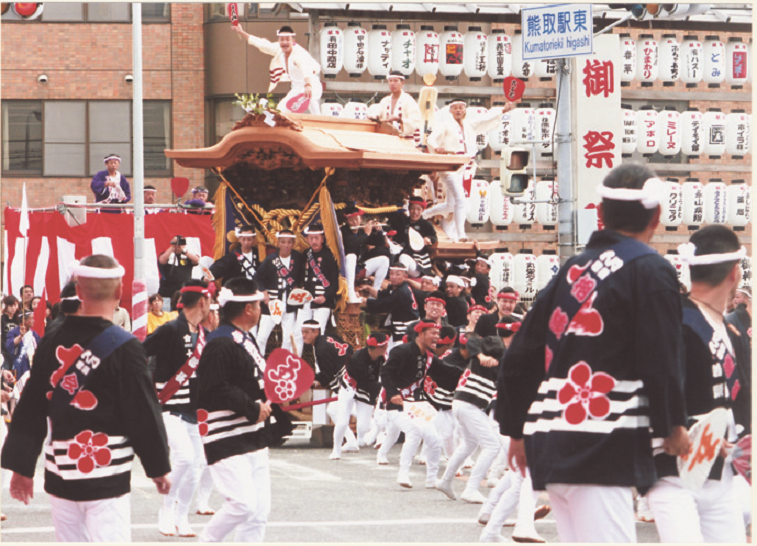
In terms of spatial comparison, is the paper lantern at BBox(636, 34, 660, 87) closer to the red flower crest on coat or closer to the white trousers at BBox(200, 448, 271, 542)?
the white trousers at BBox(200, 448, 271, 542)

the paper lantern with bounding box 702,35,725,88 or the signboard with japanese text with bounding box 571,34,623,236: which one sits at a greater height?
the paper lantern with bounding box 702,35,725,88

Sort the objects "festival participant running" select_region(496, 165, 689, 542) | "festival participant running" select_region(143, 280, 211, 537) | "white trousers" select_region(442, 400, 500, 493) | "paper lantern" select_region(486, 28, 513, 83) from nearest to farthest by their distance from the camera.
A: "festival participant running" select_region(496, 165, 689, 542), "festival participant running" select_region(143, 280, 211, 537), "white trousers" select_region(442, 400, 500, 493), "paper lantern" select_region(486, 28, 513, 83)

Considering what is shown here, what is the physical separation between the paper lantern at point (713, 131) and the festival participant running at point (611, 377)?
2343cm

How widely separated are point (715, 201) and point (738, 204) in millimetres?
588

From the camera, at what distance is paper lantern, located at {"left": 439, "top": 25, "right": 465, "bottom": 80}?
86.6 ft

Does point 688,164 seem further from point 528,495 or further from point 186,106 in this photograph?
point 528,495

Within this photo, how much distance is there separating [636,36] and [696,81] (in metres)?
1.85

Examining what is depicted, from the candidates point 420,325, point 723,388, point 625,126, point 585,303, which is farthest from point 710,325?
point 625,126

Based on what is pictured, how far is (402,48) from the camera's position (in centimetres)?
2606

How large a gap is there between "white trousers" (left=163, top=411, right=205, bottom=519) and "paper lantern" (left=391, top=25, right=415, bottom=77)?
16877mm

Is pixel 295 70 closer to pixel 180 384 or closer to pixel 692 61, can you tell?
pixel 180 384

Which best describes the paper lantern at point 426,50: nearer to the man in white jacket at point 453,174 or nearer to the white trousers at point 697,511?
the man in white jacket at point 453,174

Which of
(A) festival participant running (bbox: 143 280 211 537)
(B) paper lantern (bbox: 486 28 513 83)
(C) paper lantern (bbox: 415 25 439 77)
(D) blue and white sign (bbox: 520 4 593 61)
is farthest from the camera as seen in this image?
(B) paper lantern (bbox: 486 28 513 83)

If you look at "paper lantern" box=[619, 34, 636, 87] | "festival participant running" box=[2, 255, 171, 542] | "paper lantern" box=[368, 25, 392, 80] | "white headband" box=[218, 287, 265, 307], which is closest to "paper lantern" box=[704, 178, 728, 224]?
"paper lantern" box=[619, 34, 636, 87]
